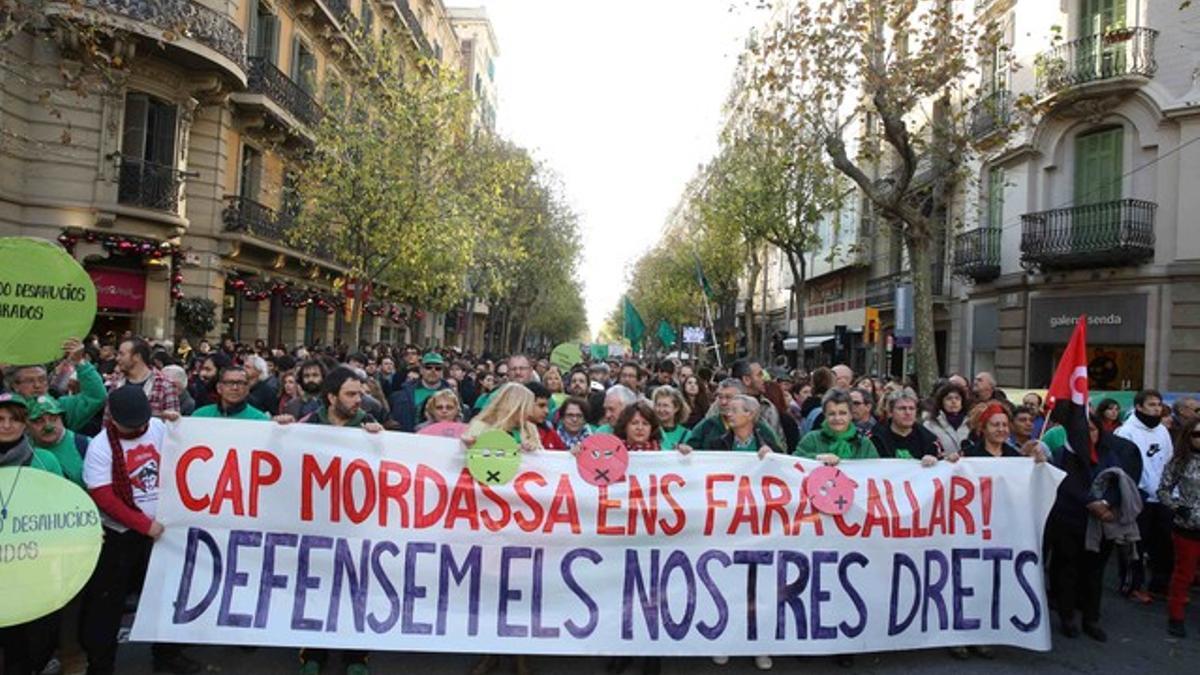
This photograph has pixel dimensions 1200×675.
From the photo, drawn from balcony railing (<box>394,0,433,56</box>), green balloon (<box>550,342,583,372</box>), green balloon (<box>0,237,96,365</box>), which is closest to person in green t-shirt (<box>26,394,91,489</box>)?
green balloon (<box>0,237,96,365</box>)

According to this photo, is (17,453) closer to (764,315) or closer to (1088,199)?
(1088,199)

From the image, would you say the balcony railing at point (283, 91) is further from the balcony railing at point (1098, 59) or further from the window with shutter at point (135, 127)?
the balcony railing at point (1098, 59)

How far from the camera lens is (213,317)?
20641mm

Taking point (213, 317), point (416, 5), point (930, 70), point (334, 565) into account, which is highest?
point (416, 5)

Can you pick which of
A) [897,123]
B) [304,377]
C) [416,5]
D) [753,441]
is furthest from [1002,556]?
[416,5]

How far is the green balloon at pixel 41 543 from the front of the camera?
3.90 meters

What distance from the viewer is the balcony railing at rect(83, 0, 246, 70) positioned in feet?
56.8

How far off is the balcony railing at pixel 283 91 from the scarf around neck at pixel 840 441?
20.2 m

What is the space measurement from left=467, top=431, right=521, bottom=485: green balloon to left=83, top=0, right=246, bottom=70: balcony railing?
1416 centimetres

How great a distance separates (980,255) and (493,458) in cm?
2126

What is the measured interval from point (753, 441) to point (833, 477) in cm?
72

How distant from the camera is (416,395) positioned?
9305 millimetres

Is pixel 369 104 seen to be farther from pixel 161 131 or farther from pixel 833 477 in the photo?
pixel 833 477

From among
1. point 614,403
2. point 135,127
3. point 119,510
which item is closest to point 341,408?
point 119,510
